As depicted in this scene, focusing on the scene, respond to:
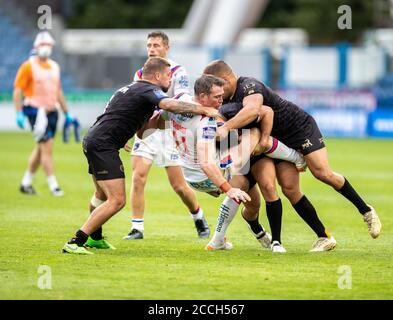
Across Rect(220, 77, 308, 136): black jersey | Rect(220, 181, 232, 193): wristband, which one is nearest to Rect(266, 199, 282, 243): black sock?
Rect(220, 77, 308, 136): black jersey

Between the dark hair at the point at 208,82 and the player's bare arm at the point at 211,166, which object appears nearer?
the player's bare arm at the point at 211,166

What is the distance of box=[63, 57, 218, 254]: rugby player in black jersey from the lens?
32.3 ft

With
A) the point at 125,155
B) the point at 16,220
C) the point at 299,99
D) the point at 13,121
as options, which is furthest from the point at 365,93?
the point at 16,220

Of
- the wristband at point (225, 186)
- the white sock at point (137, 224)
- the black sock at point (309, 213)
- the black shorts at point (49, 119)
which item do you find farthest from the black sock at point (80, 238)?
the black shorts at point (49, 119)

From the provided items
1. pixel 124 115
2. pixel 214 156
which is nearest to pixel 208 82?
pixel 214 156

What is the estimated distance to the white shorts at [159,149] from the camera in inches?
458

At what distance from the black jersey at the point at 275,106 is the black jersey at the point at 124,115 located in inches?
30.2

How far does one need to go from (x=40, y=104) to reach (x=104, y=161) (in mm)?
6923

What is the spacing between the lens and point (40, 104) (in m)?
16.6

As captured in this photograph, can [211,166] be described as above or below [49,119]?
above

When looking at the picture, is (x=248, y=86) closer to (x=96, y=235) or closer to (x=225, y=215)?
(x=225, y=215)

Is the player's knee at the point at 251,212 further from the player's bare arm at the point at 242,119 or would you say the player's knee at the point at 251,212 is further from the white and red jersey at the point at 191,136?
the player's bare arm at the point at 242,119

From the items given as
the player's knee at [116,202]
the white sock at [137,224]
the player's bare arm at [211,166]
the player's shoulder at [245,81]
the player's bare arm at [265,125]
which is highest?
the player's shoulder at [245,81]

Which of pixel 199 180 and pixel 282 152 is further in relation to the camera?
pixel 199 180
